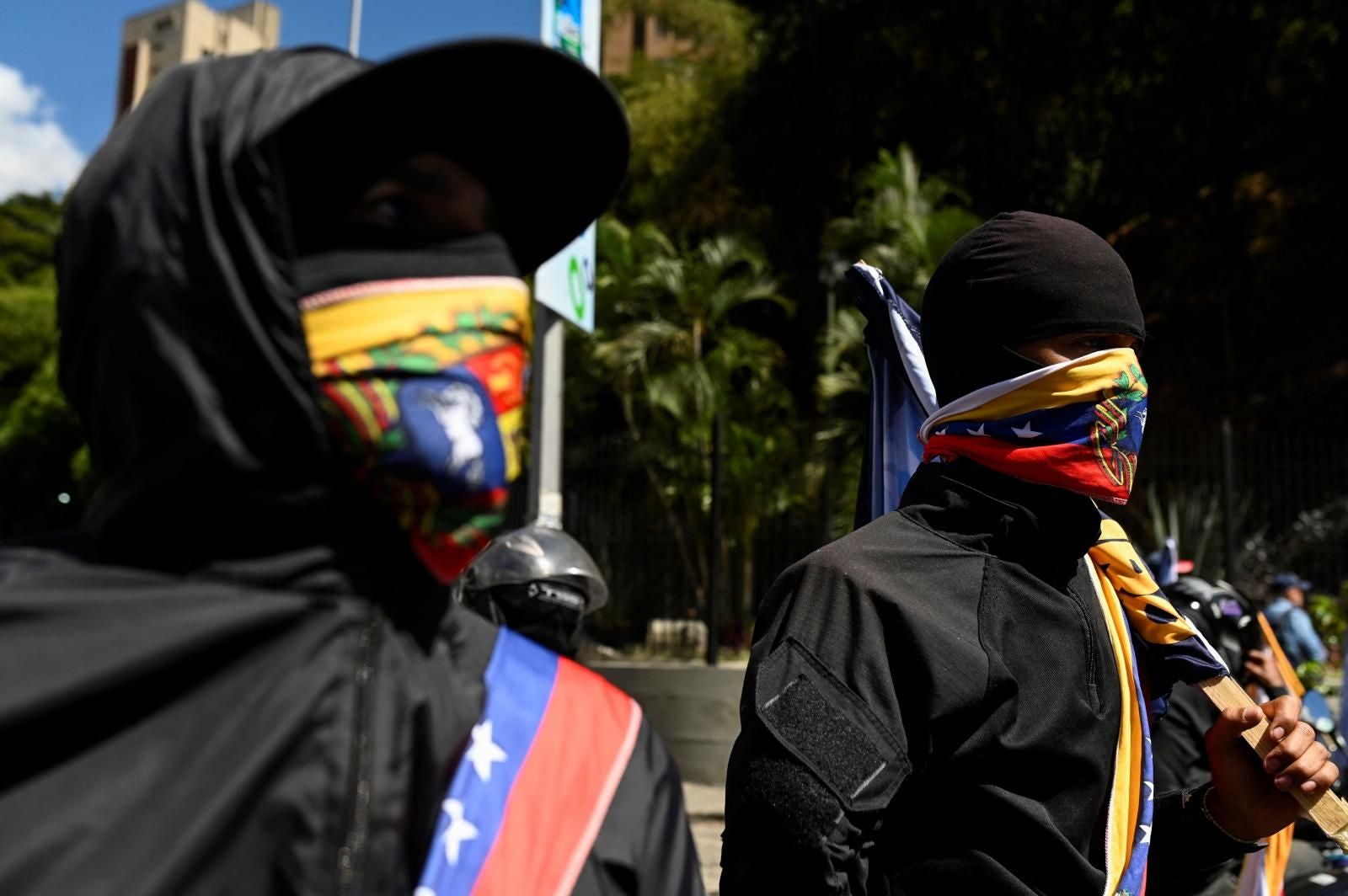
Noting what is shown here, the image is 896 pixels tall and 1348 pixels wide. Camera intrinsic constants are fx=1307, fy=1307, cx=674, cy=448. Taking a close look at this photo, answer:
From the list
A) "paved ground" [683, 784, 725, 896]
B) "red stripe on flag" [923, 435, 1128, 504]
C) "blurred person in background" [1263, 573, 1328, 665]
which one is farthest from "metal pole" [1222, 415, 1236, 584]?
"red stripe on flag" [923, 435, 1128, 504]

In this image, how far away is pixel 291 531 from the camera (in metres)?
1.28

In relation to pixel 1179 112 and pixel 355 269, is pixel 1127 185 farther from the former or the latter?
pixel 355 269

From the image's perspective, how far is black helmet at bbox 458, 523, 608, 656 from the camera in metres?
4.27

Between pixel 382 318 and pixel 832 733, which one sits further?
pixel 832 733

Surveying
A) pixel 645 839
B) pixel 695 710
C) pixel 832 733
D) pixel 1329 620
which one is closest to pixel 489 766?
pixel 645 839

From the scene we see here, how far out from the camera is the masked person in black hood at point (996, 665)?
1.89 meters

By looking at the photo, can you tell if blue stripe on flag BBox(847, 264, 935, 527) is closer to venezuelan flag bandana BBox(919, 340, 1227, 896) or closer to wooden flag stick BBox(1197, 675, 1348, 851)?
venezuelan flag bandana BBox(919, 340, 1227, 896)

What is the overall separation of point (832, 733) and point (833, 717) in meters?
0.02

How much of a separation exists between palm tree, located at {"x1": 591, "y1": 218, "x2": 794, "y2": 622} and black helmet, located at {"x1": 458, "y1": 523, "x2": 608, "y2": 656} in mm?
9031

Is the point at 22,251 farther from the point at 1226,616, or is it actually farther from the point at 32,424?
the point at 1226,616

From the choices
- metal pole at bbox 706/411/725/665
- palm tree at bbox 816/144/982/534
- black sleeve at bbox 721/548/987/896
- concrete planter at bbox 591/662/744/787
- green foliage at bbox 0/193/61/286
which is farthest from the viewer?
green foliage at bbox 0/193/61/286

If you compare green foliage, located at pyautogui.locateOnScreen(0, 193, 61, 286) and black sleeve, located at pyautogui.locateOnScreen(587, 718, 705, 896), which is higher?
green foliage, located at pyautogui.locateOnScreen(0, 193, 61, 286)

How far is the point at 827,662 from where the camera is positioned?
1951 millimetres

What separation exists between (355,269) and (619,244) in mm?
16097
